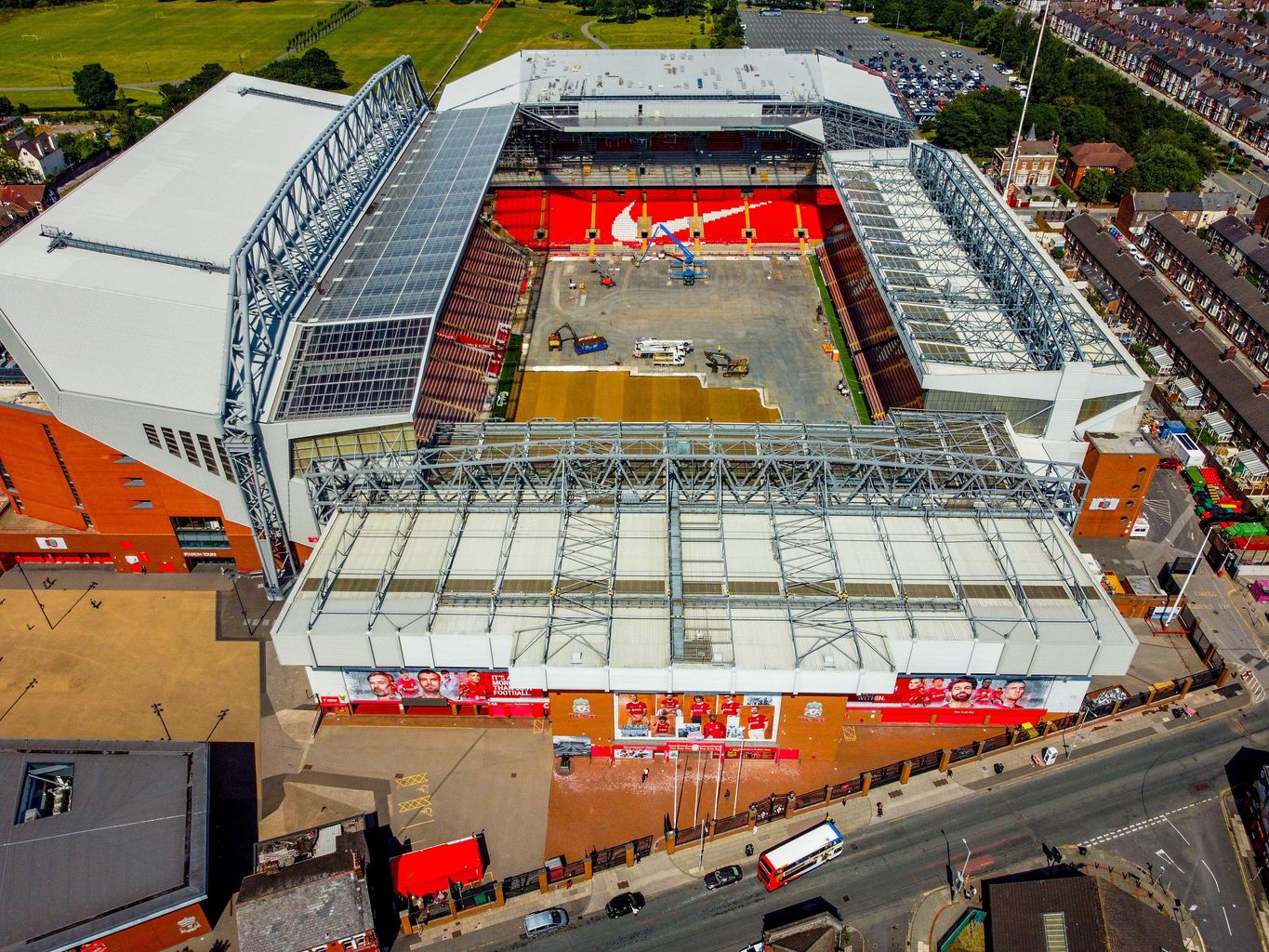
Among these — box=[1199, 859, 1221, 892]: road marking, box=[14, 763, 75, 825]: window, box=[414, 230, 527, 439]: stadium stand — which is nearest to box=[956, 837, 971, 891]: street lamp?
box=[1199, 859, 1221, 892]: road marking

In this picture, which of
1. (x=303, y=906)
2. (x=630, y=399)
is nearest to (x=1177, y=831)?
(x=303, y=906)

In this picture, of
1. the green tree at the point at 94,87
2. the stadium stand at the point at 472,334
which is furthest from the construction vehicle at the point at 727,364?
the green tree at the point at 94,87

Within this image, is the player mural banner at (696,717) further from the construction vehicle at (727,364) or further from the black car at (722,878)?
the construction vehicle at (727,364)

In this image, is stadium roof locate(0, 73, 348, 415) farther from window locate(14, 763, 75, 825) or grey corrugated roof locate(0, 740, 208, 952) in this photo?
window locate(14, 763, 75, 825)

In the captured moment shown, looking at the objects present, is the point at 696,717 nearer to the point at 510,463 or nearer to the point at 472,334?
the point at 510,463

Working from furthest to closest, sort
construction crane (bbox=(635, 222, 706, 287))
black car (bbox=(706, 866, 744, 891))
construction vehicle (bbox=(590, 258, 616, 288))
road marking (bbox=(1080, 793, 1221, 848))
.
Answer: construction crane (bbox=(635, 222, 706, 287))
construction vehicle (bbox=(590, 258, 616, 288))
road marking (bbox=(1080, 793, 1221, 848))
black car (bbox=(706, 866, 744, 891))

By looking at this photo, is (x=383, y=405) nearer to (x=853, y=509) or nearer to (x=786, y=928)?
(x=853, y=509)

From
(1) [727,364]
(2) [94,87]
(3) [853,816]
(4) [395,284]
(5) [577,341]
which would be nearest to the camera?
(3) [853,816]
